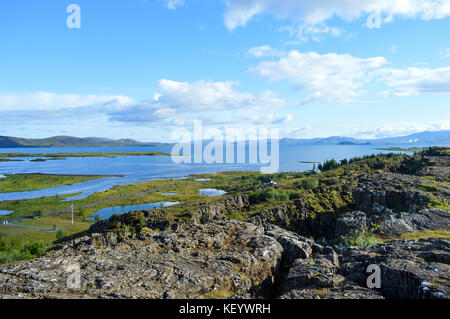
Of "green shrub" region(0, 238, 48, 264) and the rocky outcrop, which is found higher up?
the rocky outcrop

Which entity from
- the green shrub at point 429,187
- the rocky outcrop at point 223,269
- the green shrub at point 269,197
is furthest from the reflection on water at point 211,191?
the rocky outcrop at point 223,269

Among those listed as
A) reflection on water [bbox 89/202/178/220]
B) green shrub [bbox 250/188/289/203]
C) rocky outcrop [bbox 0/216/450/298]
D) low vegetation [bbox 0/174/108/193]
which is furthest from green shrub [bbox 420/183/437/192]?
low vegetation [bbox 0/174/108/193]

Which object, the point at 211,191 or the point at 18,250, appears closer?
the point at 18,250

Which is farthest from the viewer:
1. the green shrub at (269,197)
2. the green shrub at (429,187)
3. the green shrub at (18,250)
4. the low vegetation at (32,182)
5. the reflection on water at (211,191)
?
the low vegetation at (32,182)

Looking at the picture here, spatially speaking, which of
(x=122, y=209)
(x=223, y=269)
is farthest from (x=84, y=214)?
(x=223, y=269)

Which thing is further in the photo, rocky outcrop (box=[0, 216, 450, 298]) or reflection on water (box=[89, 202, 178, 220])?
reflection on water (box=[89, 202, 178, 220])

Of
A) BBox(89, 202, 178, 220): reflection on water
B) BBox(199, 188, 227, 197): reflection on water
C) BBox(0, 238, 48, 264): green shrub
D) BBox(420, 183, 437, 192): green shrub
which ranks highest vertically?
BBox(420, 183, 437, 192): green shrub

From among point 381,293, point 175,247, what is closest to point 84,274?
point 175,247

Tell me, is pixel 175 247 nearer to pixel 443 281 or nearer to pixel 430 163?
pixel 443 281

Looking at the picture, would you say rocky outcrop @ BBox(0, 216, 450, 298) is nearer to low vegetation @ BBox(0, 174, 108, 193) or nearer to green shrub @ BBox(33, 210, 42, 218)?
green shrub @ BBox(33, 210, 42, 218)

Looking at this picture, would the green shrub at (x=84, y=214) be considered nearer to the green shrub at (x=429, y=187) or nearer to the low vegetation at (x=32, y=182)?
the low vegetation at (x=32, y=182)

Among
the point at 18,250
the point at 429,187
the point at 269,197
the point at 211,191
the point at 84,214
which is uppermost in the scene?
the point at 429,187

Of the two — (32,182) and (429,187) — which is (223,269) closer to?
(429,187)

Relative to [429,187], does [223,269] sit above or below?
below
